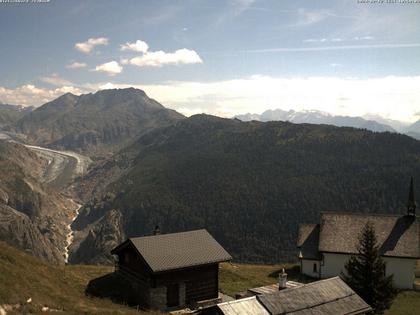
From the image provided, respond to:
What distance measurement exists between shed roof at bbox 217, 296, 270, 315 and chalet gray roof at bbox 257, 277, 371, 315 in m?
0.39

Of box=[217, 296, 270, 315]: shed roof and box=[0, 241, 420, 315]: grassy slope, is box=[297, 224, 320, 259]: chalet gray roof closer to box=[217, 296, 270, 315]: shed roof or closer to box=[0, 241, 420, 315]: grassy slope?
box=[0, 241, 420, 315]: grassy slope

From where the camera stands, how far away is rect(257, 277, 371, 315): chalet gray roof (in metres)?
26.2

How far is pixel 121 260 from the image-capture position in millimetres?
43938

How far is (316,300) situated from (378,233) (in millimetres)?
31494

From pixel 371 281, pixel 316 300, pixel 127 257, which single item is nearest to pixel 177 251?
pixel 127 257

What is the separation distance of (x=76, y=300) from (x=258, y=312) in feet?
42.5

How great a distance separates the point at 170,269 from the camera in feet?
126

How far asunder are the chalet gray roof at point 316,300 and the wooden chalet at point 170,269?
13.6 meters

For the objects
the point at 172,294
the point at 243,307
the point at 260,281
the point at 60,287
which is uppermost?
the point at 243,307

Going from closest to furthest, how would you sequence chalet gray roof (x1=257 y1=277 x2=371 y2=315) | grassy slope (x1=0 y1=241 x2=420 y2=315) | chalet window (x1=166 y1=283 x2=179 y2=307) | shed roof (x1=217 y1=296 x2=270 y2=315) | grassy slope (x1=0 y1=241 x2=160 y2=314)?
shed roof (x1=217 y1=296 x2=270 y2=315) → grassy slope (x1=0 y1=241 x2=160 y2=314) → chalet gray roof (x1=257 y1=277 x2=371 y2=315) → grassy slope (x1=0 y1=241 x2=420 y2=315) → chalet window (x1=166 y1=283 x2=179 y2=307)

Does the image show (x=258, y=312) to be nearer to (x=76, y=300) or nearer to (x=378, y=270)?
(x=76, y=300)

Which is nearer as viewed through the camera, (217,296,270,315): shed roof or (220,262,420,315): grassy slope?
(217,296,270,315): shed roof

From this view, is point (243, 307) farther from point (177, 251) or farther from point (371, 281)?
point (371, 281)

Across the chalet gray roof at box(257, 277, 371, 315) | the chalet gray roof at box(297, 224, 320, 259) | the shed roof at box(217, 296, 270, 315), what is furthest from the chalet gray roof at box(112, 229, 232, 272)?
the chalet gray roof at box(297, 224, 320, 259)
